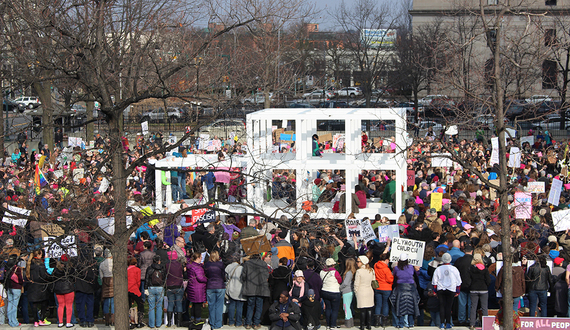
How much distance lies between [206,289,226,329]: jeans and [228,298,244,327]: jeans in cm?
21

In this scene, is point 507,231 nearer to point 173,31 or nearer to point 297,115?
point 297,115

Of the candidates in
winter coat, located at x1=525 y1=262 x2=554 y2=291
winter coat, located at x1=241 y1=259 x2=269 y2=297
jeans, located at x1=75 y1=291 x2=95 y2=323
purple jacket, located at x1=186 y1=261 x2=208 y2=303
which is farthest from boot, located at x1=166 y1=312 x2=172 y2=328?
winter coat, located at x1=525 y1=262 x2=554 y2=291

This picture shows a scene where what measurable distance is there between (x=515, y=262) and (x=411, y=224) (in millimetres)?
3483

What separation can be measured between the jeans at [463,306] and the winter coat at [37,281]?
24.2 ft

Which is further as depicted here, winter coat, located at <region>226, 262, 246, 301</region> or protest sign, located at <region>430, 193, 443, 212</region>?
protest sign, located at <region>430, 193, 443, 212</region>

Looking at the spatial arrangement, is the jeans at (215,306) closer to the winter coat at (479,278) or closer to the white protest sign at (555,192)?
the winter coat at (479,278)

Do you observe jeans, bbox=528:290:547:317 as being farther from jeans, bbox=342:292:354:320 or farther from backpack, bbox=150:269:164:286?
backpack, bbox=150:269:164:286

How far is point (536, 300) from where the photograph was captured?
11.0 m

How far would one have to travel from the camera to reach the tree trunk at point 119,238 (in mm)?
8930

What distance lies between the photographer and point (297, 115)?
16281 mm

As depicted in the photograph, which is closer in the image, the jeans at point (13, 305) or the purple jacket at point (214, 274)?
the purple jacket at point (214, 274)

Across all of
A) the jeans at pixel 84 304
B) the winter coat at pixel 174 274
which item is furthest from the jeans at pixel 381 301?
the jeans at pixel 84 304

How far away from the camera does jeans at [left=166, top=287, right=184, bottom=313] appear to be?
11141 mm

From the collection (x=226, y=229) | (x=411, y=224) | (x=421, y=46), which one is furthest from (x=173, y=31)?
(x=421, y=46)
